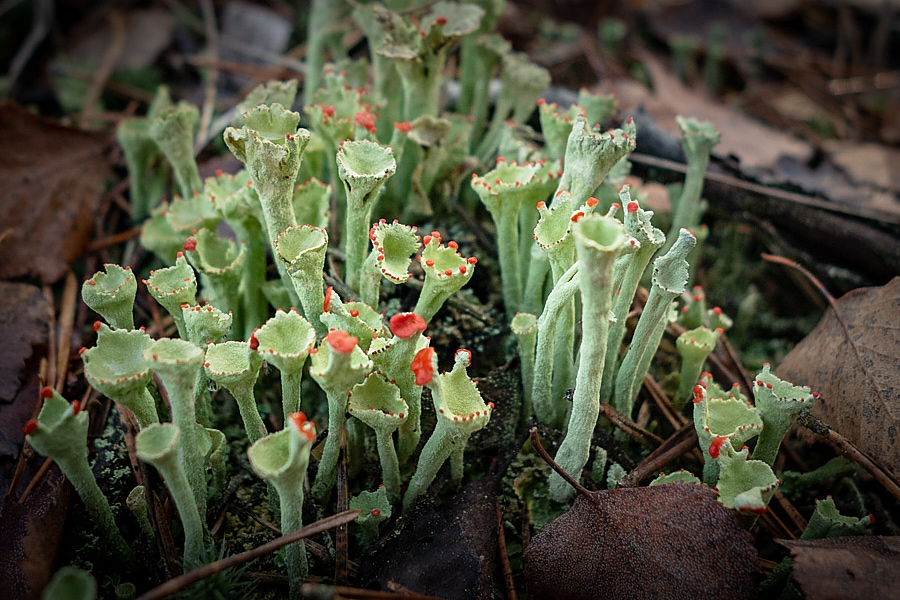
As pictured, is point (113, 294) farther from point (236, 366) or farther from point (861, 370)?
point (861, 370)

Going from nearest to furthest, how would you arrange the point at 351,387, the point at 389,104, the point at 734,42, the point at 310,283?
the point at 351,387, the point at 310,283, the point at 389,104, the point at 734,42

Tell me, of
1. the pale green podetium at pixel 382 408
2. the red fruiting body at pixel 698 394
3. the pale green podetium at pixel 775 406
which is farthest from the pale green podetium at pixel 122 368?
the pale green podetium at pixel 775 406

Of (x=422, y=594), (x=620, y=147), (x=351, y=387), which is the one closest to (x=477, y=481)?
(x=422, y=594)

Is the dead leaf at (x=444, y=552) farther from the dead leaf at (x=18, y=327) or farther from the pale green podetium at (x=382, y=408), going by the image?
the dead leaf at (x=18, y=327)

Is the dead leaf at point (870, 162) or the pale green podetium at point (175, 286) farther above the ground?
the pale green podetium at point (175, 286)

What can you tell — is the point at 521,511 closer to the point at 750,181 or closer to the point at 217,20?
the point at 750,181

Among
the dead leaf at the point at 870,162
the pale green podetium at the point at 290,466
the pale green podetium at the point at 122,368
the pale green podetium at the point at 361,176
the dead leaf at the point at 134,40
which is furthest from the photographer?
the dead leaf at the point at 134,40

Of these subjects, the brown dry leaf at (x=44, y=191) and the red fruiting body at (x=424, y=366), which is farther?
the brown dry leaf at (x=44, y=191)
